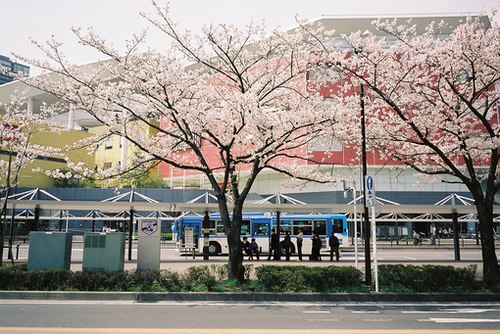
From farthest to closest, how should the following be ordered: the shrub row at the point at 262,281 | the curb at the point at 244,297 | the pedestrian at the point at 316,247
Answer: the pedestrian at the point at 316,247 → the shrub row at the point at 262,281 → the curb at the point at 244,297

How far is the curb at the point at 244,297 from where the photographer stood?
9680 mm

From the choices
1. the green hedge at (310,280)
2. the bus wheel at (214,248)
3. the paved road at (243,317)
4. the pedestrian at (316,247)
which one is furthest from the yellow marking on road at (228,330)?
the bus wheel at (214,248)

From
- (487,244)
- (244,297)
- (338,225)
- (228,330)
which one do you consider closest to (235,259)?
(244,297)

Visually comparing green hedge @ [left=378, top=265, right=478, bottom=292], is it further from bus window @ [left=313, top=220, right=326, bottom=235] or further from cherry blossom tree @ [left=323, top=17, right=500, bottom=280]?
bus window @ [left=313, top=220, right=326, bottom=235]

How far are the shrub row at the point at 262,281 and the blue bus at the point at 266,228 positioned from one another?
13.7 metres

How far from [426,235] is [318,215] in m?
33.9

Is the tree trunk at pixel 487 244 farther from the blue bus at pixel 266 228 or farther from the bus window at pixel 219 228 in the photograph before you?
the bus window at pixel 219 228

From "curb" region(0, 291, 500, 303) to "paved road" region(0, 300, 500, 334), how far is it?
1.26 feet

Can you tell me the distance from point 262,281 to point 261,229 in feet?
47.9

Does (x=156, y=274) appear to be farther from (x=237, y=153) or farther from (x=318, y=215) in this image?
(x=318, y=215)

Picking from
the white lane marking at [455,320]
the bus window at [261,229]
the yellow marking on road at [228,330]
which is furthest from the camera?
the bus window at [261,229]

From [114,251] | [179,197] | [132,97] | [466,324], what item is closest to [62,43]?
[132,97]

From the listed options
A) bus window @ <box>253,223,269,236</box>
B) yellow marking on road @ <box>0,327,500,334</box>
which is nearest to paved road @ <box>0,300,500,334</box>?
yellow marking on road @ <box>0,327,500,334</box>

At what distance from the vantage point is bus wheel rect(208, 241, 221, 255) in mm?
25045
